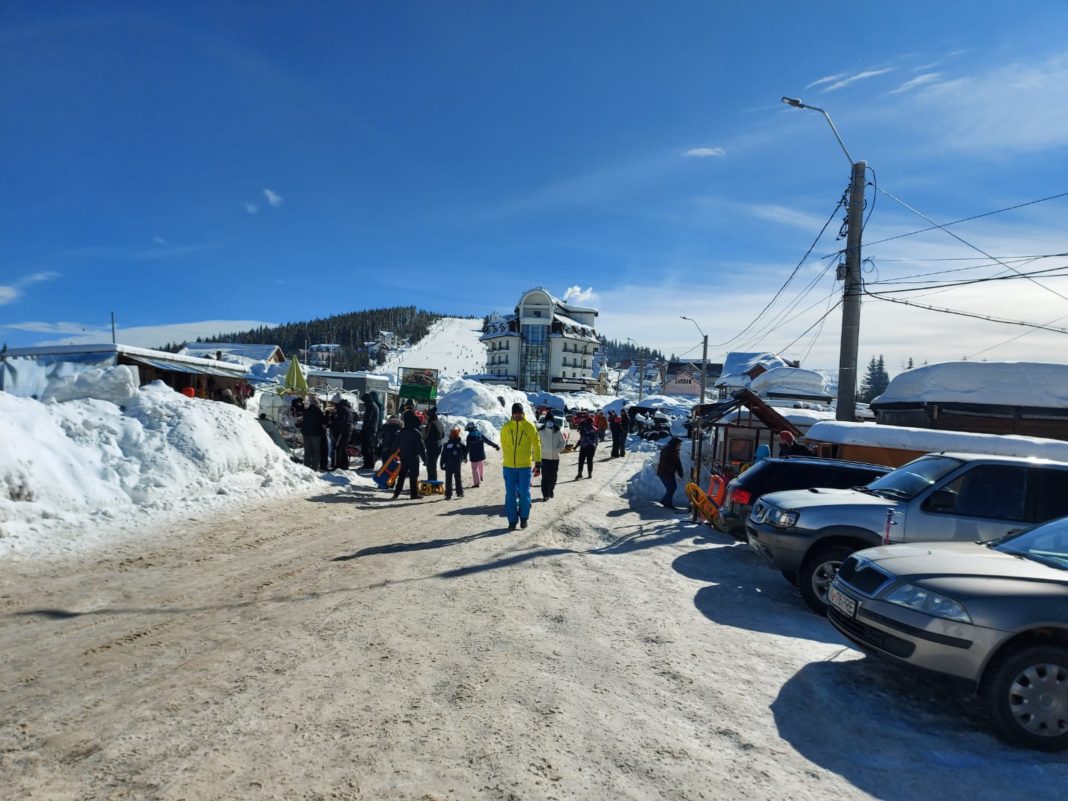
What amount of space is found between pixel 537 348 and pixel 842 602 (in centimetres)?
8468

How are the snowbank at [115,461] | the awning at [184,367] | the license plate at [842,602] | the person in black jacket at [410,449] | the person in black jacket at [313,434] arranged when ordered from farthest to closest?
1. the awning at [184,367]
2. the person in black jacket at [313,434]
3. the person in black jacket at [410,449]
4. the snowbank at [115,461]
5. the license plate at [842,602]

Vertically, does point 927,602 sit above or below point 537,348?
below

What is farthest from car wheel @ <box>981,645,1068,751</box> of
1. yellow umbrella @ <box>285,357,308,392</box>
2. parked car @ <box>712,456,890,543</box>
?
yellow umbrella @ <box>285,357,308,392</box>

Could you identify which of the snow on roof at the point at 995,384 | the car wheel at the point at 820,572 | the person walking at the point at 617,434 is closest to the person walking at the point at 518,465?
the car wheel at the point at 820,572

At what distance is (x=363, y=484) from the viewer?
13859 millimetres

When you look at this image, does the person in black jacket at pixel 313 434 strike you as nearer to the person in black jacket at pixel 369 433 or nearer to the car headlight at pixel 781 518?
the person in black jacket at pixel 369 433

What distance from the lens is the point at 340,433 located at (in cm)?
1529

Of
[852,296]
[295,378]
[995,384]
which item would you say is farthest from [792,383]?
[295,378]

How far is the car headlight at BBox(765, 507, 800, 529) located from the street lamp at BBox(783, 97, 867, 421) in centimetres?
757

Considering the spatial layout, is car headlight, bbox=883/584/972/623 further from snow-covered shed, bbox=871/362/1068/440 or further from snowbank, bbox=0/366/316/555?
snow-covered shed, bbox=871/362/1068/440

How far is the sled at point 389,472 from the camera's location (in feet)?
42.7

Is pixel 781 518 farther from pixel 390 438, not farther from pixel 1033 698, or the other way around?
pixel 390 438

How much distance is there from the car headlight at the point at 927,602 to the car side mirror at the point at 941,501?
2699mm

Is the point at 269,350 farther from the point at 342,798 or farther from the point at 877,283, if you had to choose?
the point at 342,798
